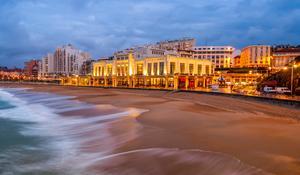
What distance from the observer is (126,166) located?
9.05 meters

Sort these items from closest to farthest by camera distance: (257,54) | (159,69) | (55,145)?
1. (55,145)
2. (159,69)
3. (257,54)

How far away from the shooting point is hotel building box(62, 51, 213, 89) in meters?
63.9

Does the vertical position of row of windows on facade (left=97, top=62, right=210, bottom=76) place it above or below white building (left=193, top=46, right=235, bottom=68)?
below

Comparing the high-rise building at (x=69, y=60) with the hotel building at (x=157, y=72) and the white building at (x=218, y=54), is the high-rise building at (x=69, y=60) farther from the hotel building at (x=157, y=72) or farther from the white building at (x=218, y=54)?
the hotel building at (x=157, y=72)

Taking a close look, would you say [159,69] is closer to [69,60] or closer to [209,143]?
[209,143]

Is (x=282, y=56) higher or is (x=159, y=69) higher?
(x=282, y=56)

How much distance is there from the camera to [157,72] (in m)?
66.5

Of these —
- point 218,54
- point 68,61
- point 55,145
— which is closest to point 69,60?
point 68,61

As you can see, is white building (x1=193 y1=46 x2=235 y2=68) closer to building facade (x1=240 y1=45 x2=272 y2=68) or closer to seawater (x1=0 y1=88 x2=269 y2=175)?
building facade (x1=240 y1=45 x2=272 y2=68)

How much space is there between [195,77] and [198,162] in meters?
57.7

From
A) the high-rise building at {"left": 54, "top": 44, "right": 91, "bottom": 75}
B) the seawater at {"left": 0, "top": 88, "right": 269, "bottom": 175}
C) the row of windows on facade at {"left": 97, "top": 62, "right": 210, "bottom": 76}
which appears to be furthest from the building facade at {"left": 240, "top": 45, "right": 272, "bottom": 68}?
the high-rise building at {"left": 54, "top": 44, "right": 91, "bottom": 75}

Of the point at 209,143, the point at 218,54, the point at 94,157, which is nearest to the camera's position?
the point at 94,157

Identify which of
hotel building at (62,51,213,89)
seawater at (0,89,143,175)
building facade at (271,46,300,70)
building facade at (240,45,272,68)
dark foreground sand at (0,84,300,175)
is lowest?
seawater at (0,89,143,175)

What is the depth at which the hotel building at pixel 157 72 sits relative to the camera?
63909 mm
